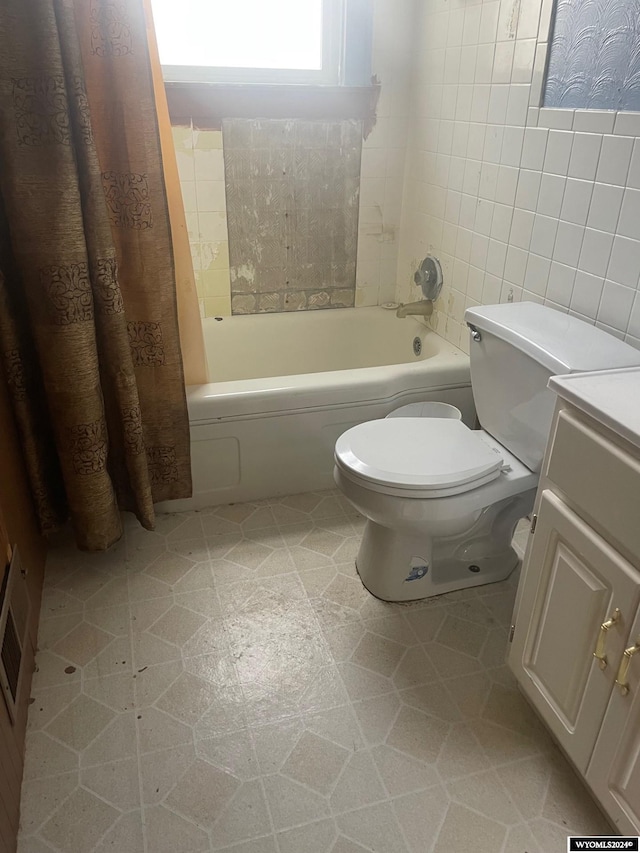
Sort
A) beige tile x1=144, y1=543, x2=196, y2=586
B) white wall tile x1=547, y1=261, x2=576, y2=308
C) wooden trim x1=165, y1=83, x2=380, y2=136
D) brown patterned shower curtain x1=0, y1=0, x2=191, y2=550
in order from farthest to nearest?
wooden trim x1=165, y1=83, x2=380, y2=136 → beige tile x1=144, y1=543, x2=196, y2=586 → white wall tile x1=547, y1=261, x2=576, y2=308 → brown patterned shower curtain x1=0, y1=0, x2=191, y2=550

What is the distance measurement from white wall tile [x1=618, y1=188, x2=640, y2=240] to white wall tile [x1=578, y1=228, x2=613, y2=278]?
0.16ft

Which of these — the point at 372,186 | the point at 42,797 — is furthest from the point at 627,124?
the point at 42,797

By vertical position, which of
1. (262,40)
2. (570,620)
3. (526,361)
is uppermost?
(262,40)

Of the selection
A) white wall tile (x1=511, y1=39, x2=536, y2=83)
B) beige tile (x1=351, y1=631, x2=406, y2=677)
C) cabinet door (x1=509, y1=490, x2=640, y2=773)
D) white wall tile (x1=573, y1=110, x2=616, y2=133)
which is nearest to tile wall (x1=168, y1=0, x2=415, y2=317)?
white wall tile (x1=511, y1=39, x2=536, y2=83)

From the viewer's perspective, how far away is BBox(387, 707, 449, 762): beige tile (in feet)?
4.41

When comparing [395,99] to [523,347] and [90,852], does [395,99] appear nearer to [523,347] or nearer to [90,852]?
[523,347]

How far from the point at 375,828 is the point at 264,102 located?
2.34 m

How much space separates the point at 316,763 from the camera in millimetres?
1314

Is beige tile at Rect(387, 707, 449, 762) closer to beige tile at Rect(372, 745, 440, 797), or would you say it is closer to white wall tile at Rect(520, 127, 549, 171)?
beige tile at Rect(372, 745, 440, 797)

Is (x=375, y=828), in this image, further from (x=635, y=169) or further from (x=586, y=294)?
(x=635, y=169)

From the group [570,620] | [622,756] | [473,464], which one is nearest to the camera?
[622,756]

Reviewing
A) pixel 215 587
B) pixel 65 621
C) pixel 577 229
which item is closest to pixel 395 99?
pixel 577 229

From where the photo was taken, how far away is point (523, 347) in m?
1.44

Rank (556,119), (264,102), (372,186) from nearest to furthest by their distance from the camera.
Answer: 1. (556,119)
2. (264,102)
3. (372,186)
